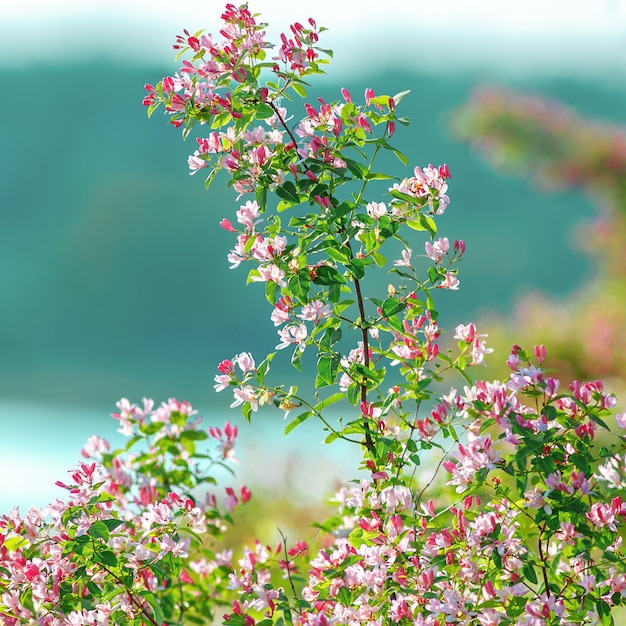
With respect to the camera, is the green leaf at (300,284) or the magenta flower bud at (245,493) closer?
the green leaf at (300,284)

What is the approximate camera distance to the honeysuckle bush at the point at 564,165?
3607 mm

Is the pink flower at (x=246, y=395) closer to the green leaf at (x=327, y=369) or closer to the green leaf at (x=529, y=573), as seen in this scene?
the green leaf at (x=327, y=369)

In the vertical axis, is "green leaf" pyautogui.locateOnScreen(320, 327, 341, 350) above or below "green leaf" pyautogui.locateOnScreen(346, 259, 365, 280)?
below

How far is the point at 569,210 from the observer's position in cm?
1168

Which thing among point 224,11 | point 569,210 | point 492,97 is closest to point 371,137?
point 224,11

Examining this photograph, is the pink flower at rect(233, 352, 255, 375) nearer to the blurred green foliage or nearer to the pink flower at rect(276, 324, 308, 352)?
the pink flower at rect(276, 324, 308, 352)

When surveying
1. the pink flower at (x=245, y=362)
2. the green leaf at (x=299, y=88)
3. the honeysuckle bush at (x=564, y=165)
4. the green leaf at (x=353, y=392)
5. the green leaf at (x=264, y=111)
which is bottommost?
the green leaf at (x=353, y=392)

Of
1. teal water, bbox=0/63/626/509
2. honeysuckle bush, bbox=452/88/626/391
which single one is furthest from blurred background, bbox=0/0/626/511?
honeysuckle bush, bbox=452/88/626/391

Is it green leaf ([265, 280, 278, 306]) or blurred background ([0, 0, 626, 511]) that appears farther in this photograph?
blurred background ([0, 0, 626, 511])

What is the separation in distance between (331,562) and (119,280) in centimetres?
1071

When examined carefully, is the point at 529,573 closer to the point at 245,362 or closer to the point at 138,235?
the point at 245,362

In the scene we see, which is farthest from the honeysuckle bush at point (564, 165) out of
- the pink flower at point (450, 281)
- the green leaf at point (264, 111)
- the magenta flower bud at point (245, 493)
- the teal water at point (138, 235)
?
the teal water at point (138, 235)

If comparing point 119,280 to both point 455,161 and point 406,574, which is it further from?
point 406,574

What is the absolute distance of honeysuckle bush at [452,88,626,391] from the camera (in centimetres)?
361
